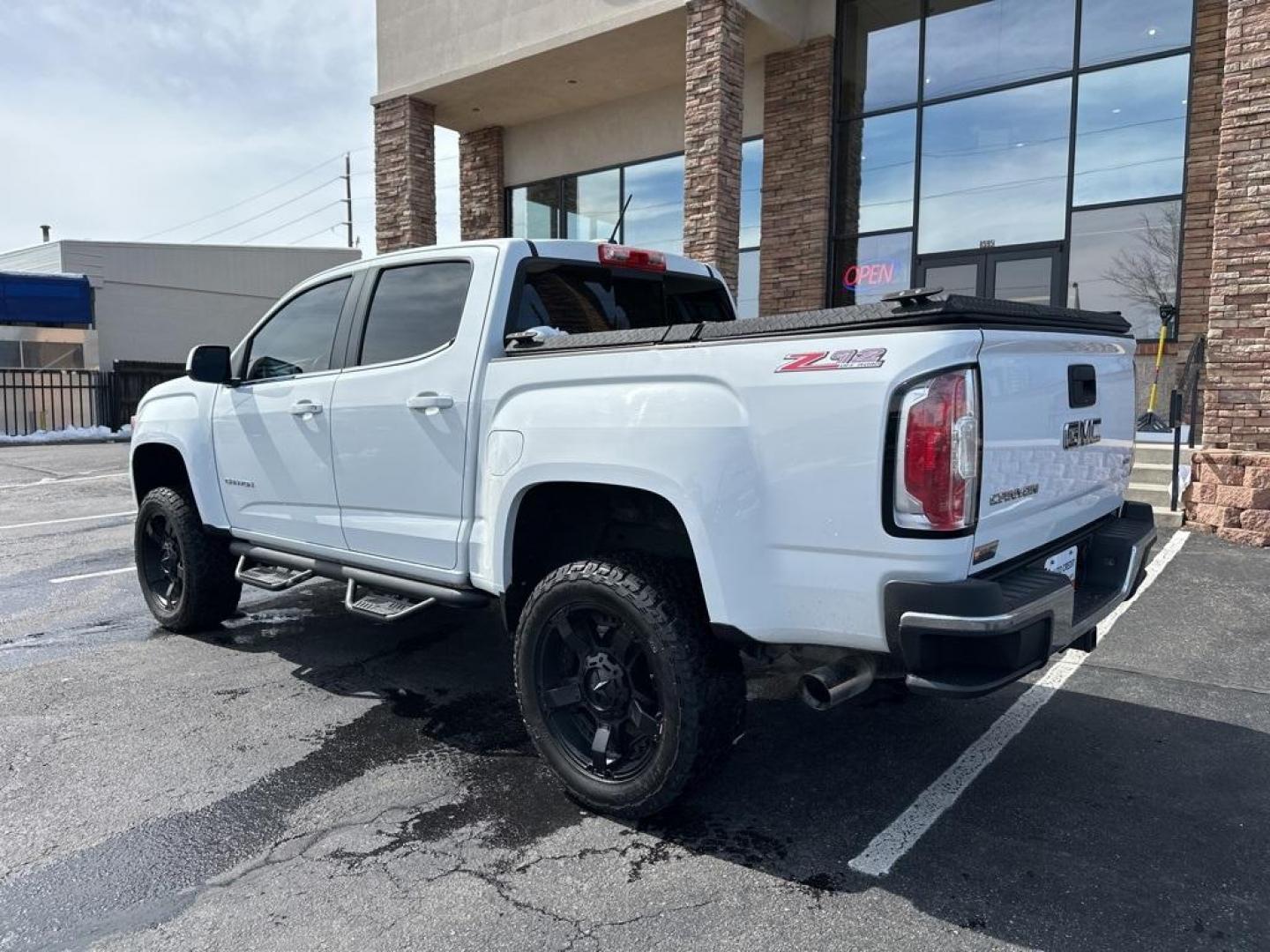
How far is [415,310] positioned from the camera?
4.14 m

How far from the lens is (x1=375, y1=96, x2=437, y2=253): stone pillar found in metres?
14.5

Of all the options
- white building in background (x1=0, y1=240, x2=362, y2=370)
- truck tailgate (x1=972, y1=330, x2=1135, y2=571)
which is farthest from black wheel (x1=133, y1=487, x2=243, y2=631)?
white building in background (x1=0, y1=240, x2=362, y2=370)

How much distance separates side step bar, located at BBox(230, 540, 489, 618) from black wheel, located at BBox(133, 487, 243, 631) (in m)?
0.32

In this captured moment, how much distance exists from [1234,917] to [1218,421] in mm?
6551

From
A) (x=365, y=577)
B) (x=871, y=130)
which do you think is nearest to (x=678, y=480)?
(x=365, y=577)

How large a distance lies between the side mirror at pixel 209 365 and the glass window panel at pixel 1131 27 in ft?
36.2

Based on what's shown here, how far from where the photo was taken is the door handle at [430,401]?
374 centimetres

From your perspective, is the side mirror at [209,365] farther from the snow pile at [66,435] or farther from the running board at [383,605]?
the snow pile at [66,435]

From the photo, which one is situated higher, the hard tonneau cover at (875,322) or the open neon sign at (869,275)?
the open neon sign at (869,275)

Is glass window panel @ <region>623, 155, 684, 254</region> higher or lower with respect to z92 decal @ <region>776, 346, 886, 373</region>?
higher

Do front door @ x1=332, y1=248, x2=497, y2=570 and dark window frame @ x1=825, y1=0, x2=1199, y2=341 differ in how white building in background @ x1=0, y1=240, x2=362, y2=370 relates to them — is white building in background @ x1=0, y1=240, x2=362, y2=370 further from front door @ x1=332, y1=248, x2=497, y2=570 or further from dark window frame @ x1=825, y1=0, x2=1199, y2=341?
front door @ x1=332, y1=248, x2=497, y2=570

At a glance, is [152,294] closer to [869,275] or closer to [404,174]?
[404,174]

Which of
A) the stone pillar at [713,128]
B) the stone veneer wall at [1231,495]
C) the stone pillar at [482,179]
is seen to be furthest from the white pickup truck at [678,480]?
the stone pillar at [482,179]

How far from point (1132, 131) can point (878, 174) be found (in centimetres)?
319
